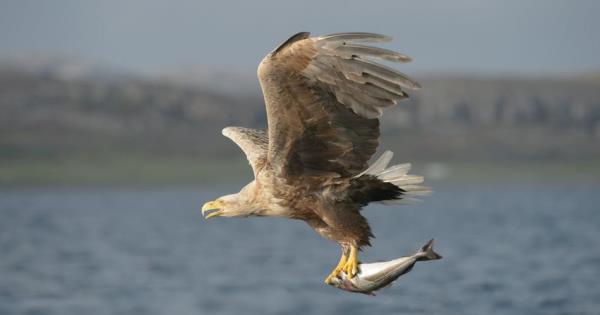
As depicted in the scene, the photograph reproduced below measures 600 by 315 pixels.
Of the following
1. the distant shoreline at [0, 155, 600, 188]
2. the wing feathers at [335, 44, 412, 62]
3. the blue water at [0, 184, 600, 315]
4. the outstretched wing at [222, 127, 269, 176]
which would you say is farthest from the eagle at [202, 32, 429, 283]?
the distant shoreline at [0, 155, 600, 188]

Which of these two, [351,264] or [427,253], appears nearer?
[427,253]

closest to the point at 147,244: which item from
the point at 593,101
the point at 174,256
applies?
the point at 174,256

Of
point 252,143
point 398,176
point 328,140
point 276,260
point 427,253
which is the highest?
point 276,260

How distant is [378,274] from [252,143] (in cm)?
255

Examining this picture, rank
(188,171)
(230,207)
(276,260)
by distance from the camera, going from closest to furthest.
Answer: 1. (230,207)
2. (276,260)
3. (188,171)

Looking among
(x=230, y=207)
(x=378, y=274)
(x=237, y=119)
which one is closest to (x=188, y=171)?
(x=237, y=119)

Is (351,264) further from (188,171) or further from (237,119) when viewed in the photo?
(237,119)

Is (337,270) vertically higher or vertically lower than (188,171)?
lower

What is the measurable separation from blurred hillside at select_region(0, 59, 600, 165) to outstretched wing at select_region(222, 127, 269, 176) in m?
42.4

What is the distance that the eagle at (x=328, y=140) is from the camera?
8359 millimetres

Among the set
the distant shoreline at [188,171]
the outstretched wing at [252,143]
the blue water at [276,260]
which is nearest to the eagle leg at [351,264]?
the outstretched wing at [252,143]

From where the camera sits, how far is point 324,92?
860 cm

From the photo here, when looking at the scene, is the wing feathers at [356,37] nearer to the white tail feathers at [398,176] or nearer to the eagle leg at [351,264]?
the white tail feathers at [398,176]

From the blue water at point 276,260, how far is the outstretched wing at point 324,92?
6368 mm
